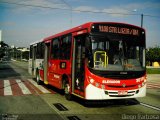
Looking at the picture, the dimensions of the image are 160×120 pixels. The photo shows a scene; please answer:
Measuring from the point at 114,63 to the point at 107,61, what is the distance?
30cm

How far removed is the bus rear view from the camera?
9.88 metres

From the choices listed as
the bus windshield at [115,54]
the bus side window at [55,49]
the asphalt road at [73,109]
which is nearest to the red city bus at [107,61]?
the bus windshield at [115,54]

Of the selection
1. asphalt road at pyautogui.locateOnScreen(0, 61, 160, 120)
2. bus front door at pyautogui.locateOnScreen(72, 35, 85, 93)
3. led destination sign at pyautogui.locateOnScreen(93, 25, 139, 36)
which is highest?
led destination sign at pyautogui.locateOnScreen(93, 25, 139, 36)

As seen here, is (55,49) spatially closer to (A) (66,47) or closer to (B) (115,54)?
(A) (66,47)

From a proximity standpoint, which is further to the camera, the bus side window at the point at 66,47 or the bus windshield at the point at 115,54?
the bus side window at the point at 66,47

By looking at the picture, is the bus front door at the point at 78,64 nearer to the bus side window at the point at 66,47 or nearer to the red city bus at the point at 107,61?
the red city bus at the point at 107,61

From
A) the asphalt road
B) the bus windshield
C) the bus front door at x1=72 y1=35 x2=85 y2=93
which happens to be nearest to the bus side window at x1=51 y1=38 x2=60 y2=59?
the asphalt road

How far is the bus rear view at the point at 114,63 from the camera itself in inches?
389

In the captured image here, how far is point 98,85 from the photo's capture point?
9.91 meters

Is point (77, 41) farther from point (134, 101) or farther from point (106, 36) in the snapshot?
point (134, 101)

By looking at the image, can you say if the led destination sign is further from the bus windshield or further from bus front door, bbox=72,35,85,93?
bus front door, bbox=72,35,85,93

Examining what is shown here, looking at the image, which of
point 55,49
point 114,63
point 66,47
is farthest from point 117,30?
point 55,49

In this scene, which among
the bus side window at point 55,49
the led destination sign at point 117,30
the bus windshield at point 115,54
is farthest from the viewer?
the bus side window at point 55,49

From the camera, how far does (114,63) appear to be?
10078 millimetres
